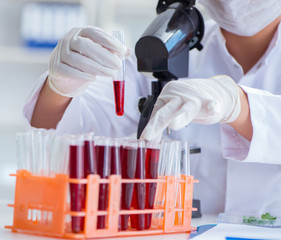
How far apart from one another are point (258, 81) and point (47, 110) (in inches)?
31.0

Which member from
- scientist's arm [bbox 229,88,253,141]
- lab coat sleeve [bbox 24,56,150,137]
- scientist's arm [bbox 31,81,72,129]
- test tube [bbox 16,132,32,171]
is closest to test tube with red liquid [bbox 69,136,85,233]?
test tube [bbox 16,132,32,171]

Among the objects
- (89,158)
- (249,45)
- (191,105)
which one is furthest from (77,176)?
(249,45)

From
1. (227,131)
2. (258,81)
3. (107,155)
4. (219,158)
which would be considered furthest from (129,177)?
(258,81)

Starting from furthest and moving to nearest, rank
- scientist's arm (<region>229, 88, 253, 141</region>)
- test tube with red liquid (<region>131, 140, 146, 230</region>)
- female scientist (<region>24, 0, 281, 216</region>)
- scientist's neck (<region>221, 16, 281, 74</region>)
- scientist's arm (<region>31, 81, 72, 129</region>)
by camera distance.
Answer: scientist's neck (<region>221, 16, 281, 74</region>)
scientist's arm (<region>31, 81, 72, 129</region>)
scientist's arm (<region>229, 88, 253, 141</region>)
female scientist (<region>24, 0, 281, 216</region>)
test tube with red liquid (<region>131, 140, 146, 230</region>)

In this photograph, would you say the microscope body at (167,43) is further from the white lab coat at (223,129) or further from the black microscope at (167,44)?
the white lab coat at (223,129)

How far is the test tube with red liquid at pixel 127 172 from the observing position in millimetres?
982

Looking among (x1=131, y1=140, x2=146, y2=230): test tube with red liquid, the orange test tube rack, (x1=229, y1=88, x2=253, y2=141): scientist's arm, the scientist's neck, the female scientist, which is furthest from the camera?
the scientist's neck

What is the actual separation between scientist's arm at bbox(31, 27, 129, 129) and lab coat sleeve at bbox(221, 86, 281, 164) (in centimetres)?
40

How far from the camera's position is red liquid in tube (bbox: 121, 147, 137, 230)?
0.98 metres

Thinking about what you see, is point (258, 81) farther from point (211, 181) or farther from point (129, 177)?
point (129, 177)

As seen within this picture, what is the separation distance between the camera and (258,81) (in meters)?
1.65

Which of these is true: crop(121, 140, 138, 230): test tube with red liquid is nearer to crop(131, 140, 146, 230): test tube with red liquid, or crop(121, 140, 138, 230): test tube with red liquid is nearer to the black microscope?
crop(131, 140, 146, 230): test tube with red liquid

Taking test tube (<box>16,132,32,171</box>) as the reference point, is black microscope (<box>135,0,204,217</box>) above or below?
above

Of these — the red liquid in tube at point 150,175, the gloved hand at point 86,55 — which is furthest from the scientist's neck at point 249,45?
the red liquid in tube at point 150,175
